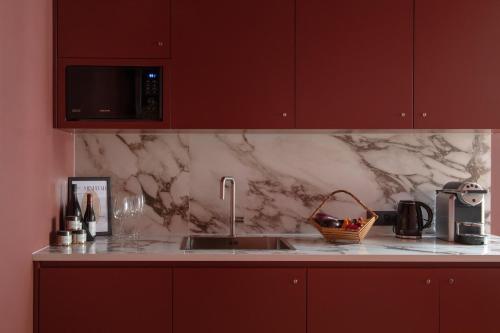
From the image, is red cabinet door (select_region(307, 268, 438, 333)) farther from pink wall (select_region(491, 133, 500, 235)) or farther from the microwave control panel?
the microwave control panel

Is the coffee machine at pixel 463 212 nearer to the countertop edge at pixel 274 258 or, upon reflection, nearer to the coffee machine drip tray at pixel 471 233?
the coffee machine drip tray at pixel 471 233

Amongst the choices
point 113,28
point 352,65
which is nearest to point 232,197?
point 352,65

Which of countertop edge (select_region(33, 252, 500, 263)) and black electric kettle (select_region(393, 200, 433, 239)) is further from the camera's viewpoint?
black electric kettle (select_region(393, 200, 433, 239))

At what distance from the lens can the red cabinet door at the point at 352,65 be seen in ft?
8.43

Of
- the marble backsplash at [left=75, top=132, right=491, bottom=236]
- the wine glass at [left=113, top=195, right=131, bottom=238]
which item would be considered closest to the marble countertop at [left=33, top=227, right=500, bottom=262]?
the wine glass at [left=113, top=195, right=131, bottom=238]

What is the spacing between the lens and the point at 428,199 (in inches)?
118

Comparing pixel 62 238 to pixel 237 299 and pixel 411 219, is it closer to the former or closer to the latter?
pixel 237 299

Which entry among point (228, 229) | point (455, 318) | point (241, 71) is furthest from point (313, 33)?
point (455, 318)

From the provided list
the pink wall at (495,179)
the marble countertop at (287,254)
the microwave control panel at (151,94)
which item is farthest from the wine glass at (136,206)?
the pink wall at (495,179)

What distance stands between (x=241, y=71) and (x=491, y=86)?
1299 mm

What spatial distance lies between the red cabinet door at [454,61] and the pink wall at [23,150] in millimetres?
1874

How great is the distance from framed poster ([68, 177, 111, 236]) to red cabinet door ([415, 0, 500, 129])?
1.75 m

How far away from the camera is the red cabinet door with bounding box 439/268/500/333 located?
229cm

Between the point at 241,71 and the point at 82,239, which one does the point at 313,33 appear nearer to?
the point at 241,71
